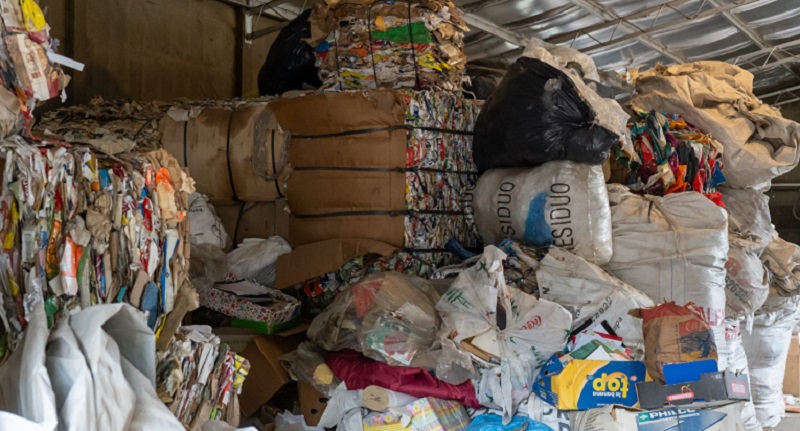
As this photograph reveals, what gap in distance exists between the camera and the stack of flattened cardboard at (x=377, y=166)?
10.4ft

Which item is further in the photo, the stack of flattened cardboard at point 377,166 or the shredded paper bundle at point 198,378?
the stack of flattened cardboard at point 377,166

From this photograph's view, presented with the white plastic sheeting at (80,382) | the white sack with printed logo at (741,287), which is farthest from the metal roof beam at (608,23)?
the white plastic sheeting at (80,382)

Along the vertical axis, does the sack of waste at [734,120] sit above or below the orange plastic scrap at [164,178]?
above

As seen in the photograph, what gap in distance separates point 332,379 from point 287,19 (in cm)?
397

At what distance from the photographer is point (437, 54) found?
3396 millimetres

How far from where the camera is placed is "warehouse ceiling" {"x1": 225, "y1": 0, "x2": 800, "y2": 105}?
19.6 feet

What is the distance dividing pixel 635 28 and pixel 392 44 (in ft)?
13.6

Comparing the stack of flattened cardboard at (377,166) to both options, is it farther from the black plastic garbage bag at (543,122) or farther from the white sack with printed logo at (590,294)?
the white sack with printed logo at (590,294)

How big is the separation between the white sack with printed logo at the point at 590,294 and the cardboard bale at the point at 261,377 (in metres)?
1.11

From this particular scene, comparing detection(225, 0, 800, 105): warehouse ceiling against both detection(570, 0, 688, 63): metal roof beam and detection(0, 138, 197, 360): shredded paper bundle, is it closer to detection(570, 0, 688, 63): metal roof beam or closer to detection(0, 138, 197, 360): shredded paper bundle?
detection(570, 0, 688, 63): metal roof beam

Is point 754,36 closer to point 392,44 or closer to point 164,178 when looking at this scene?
point 392,44

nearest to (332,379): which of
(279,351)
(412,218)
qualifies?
(279,351)

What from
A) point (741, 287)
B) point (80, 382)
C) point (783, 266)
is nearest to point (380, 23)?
point (741, 287)

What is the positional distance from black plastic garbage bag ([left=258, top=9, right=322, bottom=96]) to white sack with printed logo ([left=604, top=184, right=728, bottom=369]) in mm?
1735
